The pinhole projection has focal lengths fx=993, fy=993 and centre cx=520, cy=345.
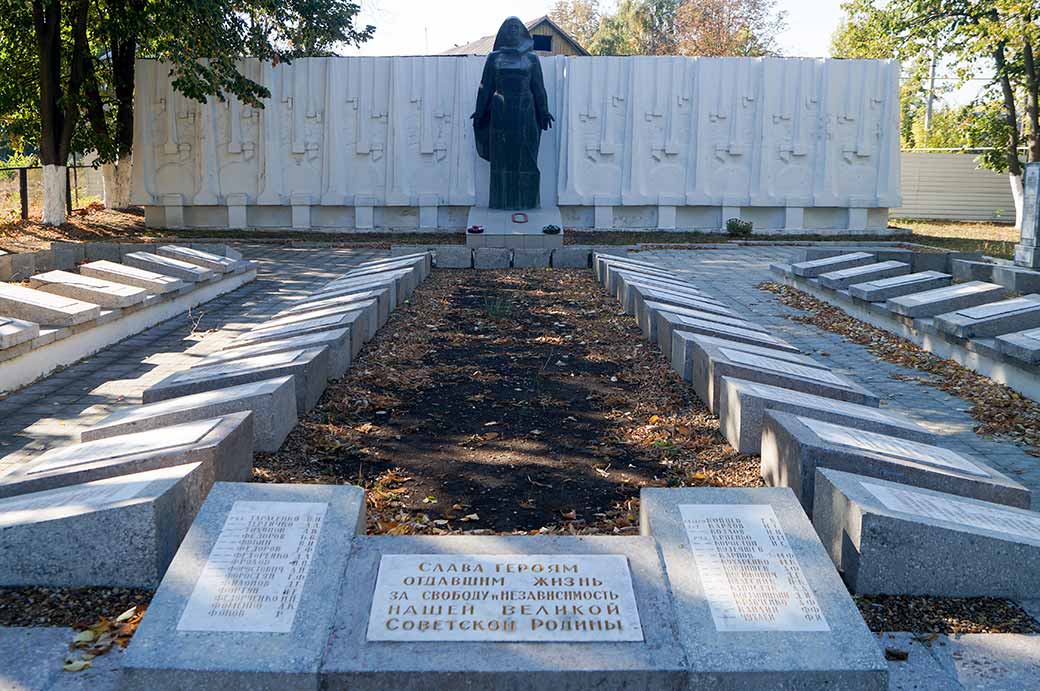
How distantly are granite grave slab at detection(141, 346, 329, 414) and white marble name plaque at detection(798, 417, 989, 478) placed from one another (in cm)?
→ 262

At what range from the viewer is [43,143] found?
57.0 ft

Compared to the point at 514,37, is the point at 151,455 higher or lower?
lower

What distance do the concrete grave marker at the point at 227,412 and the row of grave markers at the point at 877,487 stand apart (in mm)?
2210

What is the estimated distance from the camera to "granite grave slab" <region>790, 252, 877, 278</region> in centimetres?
1255

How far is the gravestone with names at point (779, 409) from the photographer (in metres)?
4.53

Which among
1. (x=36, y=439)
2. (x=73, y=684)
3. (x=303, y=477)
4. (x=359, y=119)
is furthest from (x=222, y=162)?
(x=73, y=684)

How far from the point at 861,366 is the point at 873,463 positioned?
4.63 meters

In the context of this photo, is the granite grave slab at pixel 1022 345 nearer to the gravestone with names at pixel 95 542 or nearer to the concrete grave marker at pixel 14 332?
the gravestone with names at pixel 95 542

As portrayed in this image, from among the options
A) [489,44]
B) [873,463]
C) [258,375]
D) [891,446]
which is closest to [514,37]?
[258,375]

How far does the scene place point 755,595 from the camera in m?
2.88

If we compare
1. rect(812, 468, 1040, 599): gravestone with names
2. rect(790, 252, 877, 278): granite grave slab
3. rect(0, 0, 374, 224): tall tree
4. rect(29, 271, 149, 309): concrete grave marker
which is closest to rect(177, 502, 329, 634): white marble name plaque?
rect(812, 468, 1040, 599): gravestone with names

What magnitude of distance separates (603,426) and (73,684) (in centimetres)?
325

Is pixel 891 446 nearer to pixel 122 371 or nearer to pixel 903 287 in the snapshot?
pixel 122 371

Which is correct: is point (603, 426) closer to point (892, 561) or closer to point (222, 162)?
point (892, 561)
